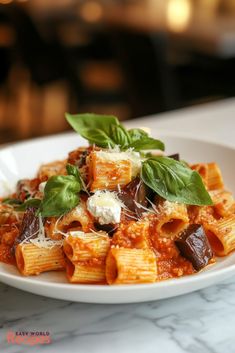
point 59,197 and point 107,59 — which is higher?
point 59,197

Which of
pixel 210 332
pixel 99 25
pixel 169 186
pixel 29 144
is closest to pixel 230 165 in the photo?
pixel 169 186

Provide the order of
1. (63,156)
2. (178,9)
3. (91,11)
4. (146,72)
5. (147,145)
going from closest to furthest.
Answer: (147,145) < (63,156) < (146,72) < (91,11) < (178,9)

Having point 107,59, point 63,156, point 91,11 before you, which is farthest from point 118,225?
point 91,11

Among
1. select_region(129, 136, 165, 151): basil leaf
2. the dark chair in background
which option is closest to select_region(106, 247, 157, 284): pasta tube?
select_region(129, 136, 165, 151): basil leaf

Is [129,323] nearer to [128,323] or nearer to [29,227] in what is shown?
[128,323]

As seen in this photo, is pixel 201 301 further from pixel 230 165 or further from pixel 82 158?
pixel 230 165

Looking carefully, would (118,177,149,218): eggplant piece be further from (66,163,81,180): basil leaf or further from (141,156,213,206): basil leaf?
(66,163,81,180): basil leaf
